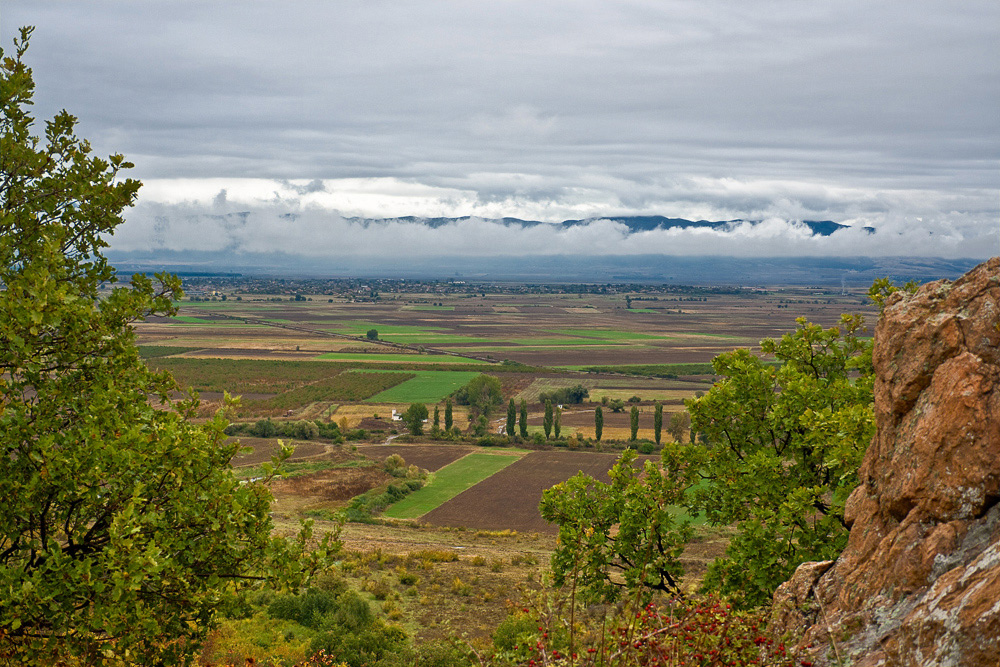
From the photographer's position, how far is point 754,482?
1664 cm

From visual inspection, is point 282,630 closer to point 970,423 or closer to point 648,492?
point 648,492

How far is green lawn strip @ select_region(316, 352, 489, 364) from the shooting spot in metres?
168

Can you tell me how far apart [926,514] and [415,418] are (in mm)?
97102

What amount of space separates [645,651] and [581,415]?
107349 mm

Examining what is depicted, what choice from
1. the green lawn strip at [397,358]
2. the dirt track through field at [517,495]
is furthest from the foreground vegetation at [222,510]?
the green lawn strip at [397,358]

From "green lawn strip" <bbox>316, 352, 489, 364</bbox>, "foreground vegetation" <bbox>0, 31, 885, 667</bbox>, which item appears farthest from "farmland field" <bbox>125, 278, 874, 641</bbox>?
"foreground vegetation" <bbox>0, 31, 885, 667</bbox>

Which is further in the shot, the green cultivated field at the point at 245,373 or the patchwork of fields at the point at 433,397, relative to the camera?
the green cultivated field at the point at 245,373

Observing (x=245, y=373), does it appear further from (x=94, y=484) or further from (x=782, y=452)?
(x=94, y=484)

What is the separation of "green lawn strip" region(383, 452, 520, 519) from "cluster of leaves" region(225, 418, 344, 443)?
2029 centimetres

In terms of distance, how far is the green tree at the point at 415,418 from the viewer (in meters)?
101

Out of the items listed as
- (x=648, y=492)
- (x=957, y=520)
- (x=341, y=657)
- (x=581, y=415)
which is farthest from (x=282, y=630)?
(x=581, y=415)

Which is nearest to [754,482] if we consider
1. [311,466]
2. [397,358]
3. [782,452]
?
[782,452]

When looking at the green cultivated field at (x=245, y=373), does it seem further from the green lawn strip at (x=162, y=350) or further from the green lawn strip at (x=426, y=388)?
the green lawn strip at (x=426, y=388)

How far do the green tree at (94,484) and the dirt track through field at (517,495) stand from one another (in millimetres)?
41643
